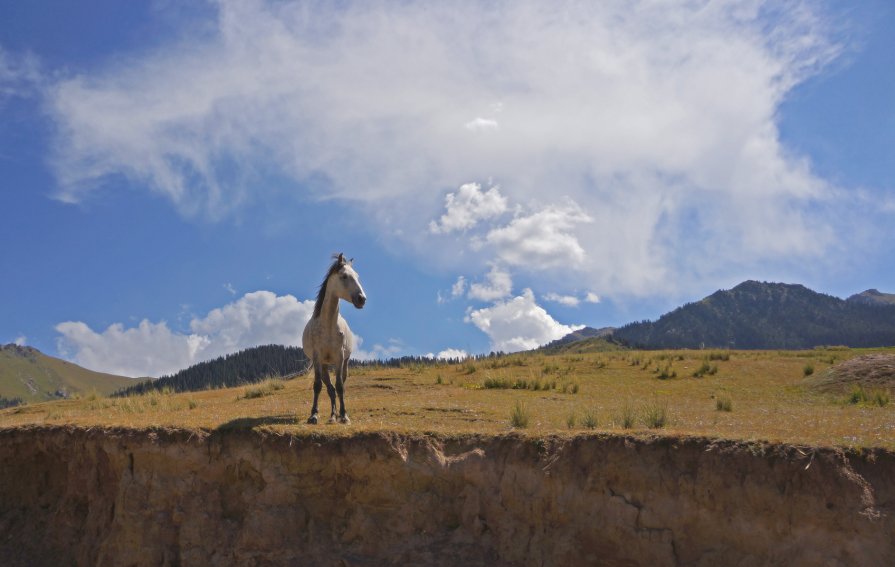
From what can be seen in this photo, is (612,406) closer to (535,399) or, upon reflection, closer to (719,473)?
(535,399)

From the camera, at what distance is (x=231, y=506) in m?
12.5

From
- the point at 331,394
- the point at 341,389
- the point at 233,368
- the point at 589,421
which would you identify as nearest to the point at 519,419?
the point at 589,421

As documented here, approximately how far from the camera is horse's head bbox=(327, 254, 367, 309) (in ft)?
45.5

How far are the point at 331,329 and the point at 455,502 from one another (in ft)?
16.2

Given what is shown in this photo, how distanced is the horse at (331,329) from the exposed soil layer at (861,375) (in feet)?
52.0

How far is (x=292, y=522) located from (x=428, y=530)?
255cm

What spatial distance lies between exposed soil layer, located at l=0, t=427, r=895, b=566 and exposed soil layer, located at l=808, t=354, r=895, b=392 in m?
12.4

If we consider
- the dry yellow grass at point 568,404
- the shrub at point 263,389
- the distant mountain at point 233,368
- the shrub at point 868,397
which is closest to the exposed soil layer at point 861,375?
the dry yellow grass at point 568,404

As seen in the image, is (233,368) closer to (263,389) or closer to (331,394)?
(263,389)

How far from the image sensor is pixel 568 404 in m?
18.3

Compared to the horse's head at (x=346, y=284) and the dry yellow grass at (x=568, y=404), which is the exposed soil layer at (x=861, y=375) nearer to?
the dry yellow grass at (x=568, y=404)

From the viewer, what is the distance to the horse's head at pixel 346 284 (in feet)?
45.5

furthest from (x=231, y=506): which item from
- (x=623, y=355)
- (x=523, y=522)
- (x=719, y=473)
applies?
(x=623, y=355)

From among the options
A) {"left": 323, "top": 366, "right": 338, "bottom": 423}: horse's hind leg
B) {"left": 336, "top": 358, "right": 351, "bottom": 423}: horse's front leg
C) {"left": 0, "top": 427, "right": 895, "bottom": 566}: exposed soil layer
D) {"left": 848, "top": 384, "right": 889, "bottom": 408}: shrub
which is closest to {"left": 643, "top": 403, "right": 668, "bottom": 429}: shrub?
{"left": 0, "top": 427, "right": 895, "bottom": 566}: exposed soil layer
